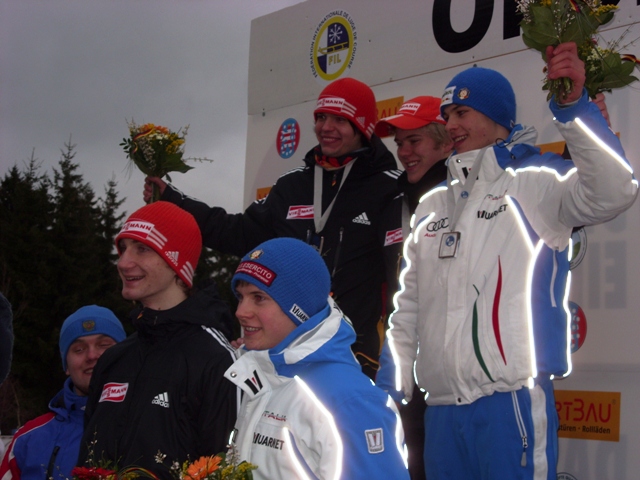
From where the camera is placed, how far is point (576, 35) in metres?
2.95

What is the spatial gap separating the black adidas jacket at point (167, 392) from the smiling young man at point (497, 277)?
26.5 inches

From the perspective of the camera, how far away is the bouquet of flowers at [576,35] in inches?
116

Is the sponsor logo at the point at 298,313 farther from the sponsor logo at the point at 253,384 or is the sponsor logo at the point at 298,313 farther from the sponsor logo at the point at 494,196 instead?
the sponsor logo at the point at 494,196

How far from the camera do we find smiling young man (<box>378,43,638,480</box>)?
2.93 m

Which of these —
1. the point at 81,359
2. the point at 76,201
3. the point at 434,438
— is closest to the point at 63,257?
the point at 76,201

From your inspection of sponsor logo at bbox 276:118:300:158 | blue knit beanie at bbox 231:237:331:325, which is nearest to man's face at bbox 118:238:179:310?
blue knit beanie at bbox 231:237:331:325

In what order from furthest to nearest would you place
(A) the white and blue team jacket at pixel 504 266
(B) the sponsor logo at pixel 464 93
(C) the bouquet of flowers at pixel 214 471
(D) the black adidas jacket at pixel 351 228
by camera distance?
(D) the black adidas jacket at pixel 351 228, (B) the sponsor logo at pixel 464 93, (A) the white and blue team jacket at pixel 504 266, (C) the bouquet of flowers at pixel 214 471

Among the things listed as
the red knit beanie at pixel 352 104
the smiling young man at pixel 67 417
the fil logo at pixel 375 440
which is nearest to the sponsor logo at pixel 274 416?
the fil logo at pixel 375 440

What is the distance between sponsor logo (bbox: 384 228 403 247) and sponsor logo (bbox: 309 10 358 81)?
1.96m

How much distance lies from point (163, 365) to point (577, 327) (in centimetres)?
202

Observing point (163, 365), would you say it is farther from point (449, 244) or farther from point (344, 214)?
point (344, 214)

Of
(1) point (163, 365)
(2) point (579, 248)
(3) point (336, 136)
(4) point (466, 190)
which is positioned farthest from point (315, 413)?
(3) point (336, 136)

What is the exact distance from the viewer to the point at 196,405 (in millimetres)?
3207

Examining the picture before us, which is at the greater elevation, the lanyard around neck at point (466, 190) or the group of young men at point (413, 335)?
the lanyard around neck at point (466, 190)
